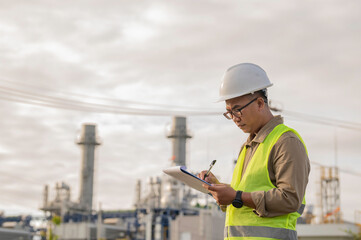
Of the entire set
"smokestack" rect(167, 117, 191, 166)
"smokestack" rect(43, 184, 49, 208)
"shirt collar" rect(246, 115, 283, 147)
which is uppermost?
"smokestack" rect(167, 117, 191, 166)

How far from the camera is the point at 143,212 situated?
52.3m

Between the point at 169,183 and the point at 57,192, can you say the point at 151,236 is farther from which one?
the point at 57,192

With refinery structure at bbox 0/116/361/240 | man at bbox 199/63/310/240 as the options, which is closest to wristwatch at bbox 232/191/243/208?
A: man at bbox 199/63/310/240

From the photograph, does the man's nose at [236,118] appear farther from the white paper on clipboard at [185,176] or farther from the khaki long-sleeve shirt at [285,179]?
the white paper on clipboard at [185,176]

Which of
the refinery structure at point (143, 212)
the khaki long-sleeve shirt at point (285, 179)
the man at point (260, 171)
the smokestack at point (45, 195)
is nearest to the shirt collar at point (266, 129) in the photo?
the man at point (260, 171)

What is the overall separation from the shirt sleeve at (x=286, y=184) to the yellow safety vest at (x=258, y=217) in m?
0.06

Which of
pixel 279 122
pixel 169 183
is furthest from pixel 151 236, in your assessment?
pixel 279 122

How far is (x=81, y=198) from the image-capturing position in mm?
54188

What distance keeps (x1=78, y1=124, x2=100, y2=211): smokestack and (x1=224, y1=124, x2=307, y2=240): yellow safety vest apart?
5080cm

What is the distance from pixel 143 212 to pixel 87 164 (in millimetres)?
7247

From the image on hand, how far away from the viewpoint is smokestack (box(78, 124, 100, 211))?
5347cm

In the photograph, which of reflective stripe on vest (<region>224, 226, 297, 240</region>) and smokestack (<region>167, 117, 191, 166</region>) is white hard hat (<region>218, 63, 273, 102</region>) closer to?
reflective stripe on vest (<region>224, 226, 297, 240</region>)

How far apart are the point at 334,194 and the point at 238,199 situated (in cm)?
4520

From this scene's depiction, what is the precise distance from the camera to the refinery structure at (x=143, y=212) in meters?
48.6
